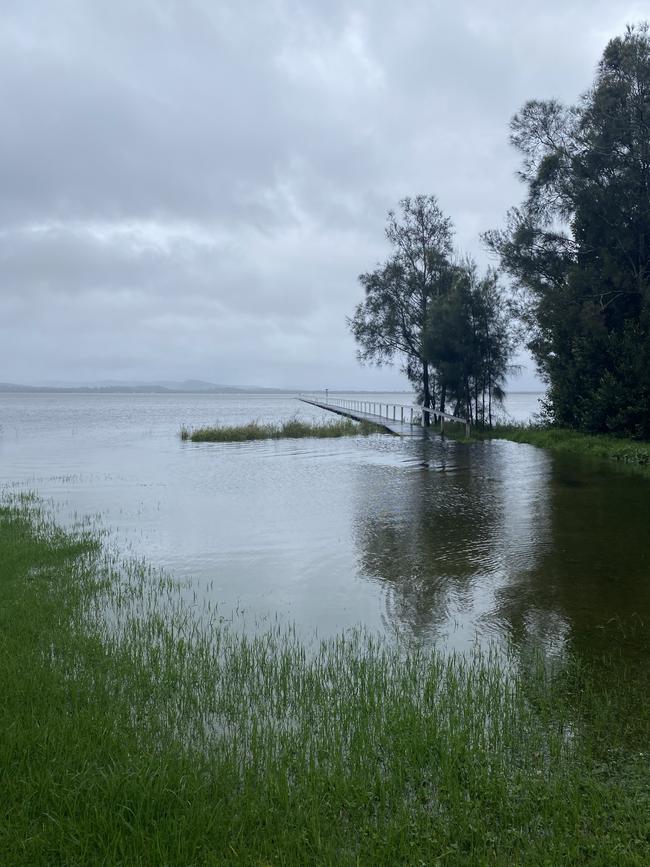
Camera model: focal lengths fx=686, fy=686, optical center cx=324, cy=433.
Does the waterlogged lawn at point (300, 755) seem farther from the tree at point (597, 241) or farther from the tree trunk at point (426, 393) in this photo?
the tree trunk at point (426, 393)

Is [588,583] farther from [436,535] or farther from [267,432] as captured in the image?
[267,432]

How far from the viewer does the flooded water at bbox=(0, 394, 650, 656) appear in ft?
25.6

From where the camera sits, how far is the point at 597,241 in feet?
90.1

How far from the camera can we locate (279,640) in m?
6.91

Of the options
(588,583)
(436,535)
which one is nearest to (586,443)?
(436,535)

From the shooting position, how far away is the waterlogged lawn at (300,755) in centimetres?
348

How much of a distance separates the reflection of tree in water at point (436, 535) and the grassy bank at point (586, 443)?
3646 millimetres

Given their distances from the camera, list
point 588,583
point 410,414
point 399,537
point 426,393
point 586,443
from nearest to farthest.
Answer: point 588,583 < point 399,537 < point 586,443 < point 426,393 < point 410,414

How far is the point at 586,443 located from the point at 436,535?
17.2 metres

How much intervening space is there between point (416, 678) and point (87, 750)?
2.65 meters

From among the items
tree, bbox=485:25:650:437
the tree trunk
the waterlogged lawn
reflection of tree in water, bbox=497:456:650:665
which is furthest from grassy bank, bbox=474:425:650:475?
the waterlogged lawn

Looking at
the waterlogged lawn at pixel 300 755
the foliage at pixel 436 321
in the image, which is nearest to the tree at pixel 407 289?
the foliage at pixel 436 321

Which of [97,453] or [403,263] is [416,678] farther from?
[403,263]

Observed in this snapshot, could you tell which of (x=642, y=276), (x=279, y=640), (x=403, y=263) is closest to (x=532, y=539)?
(x=279, y=640)
